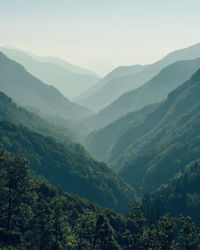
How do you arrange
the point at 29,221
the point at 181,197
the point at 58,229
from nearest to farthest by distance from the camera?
the point at 58,229
the point at 29,221
the point at 181,197

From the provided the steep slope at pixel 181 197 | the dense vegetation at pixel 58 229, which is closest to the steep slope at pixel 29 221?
the dense vegetation at pixel 58 229

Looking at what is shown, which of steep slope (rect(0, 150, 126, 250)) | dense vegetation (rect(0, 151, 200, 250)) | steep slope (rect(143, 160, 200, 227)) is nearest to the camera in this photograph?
dense vegetation (rect(0, 151, 200, 250))

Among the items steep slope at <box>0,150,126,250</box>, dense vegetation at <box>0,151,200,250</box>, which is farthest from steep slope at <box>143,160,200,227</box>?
steep slope at <box>0,150,126,250</box>

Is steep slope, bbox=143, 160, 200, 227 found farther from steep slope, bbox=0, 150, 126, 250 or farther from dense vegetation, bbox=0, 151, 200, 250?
steep slope, bbox=0, 150, 126, 250

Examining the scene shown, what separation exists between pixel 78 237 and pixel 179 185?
13780 centimetres

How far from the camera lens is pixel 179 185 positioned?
624ft

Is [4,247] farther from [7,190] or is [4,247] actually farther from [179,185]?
[179,185]

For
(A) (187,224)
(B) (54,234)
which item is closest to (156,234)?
(A) (187,224)

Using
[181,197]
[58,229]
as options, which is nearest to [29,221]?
[58,229]

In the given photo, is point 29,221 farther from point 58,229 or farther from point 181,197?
point 181,197

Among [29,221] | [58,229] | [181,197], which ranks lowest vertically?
[181,197]

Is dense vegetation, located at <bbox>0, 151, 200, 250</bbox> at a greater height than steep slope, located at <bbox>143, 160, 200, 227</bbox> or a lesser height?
greater

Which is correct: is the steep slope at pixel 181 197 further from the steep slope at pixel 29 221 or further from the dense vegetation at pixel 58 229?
the steep slope at pixel 29 221

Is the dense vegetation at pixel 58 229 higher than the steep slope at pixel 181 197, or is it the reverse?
the dense vegetation at pixel 58 229
